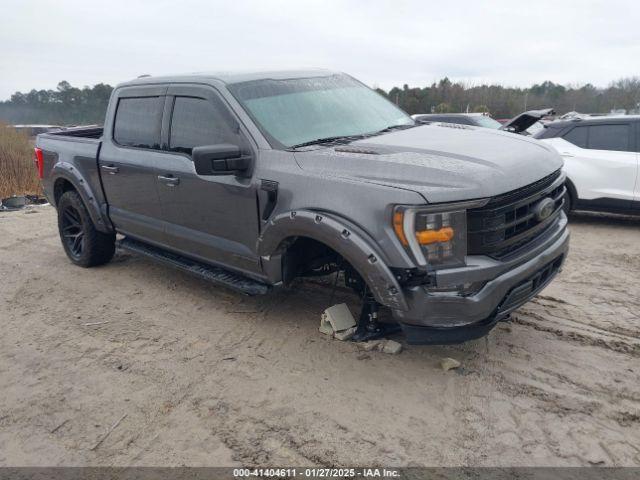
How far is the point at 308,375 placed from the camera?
341 cm

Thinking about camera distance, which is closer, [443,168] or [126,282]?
[443,168]

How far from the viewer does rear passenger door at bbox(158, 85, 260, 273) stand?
3.74m

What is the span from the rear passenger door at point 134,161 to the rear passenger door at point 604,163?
5.53m

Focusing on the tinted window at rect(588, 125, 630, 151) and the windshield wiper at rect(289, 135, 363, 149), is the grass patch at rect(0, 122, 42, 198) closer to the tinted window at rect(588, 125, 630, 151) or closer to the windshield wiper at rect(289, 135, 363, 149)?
the windshield wiper at rect(289, 135, 363, 149)

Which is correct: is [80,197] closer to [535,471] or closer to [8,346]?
[8,346]

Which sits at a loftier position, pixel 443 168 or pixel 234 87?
pixel 234 87

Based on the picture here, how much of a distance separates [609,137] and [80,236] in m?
6.89

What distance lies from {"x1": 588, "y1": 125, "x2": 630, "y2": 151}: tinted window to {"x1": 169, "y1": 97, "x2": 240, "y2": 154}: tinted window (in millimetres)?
5595

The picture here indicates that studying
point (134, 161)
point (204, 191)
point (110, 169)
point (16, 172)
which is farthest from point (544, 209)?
point (16, 172)

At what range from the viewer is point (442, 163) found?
3.00 m

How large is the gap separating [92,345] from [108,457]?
1.45 m

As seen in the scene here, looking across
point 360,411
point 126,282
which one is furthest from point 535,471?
point 126,282

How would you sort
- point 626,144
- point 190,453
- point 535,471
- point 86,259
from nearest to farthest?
point 535,471
point 190,453
point 86,259
point 626,144

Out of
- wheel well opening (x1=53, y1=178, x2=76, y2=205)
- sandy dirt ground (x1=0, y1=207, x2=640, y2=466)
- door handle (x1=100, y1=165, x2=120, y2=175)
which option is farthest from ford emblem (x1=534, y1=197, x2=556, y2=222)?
wheel well opening (x1=53, y1=178, x2=76, y2=205)
